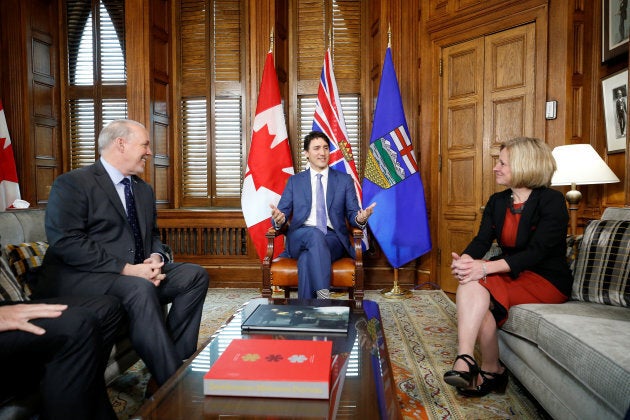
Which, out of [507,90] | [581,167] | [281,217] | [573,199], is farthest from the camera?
[507,90]

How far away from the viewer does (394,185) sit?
372 centimetres

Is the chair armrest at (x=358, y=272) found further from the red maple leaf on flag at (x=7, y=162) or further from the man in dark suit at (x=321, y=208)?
the red maple leaf on flag at (x=7, y=162)

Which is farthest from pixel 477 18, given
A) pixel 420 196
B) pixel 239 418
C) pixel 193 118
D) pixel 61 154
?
pixel 61 154

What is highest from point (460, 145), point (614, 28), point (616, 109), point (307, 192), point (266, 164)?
point (614, 28)

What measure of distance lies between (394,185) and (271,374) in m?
2.84

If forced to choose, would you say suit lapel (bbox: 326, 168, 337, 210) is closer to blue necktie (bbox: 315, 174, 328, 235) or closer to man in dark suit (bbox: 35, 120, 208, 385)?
blue necktie (bbox: 315, 174, 328, 235)

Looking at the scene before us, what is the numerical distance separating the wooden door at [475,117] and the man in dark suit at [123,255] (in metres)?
2.47

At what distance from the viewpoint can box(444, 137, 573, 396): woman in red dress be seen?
1875 mm

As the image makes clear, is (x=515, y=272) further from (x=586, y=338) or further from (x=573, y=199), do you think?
(x=573, y=199)

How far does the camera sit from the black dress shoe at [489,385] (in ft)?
6.05

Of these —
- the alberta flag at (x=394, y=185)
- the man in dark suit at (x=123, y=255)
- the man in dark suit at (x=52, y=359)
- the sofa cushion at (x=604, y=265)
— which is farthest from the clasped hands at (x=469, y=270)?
the alberta flag at (x=394, y=185)

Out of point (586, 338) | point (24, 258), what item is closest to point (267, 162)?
point (24, 258)

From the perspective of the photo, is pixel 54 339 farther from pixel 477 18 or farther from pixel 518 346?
pixel 477 18

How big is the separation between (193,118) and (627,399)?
165 inches
